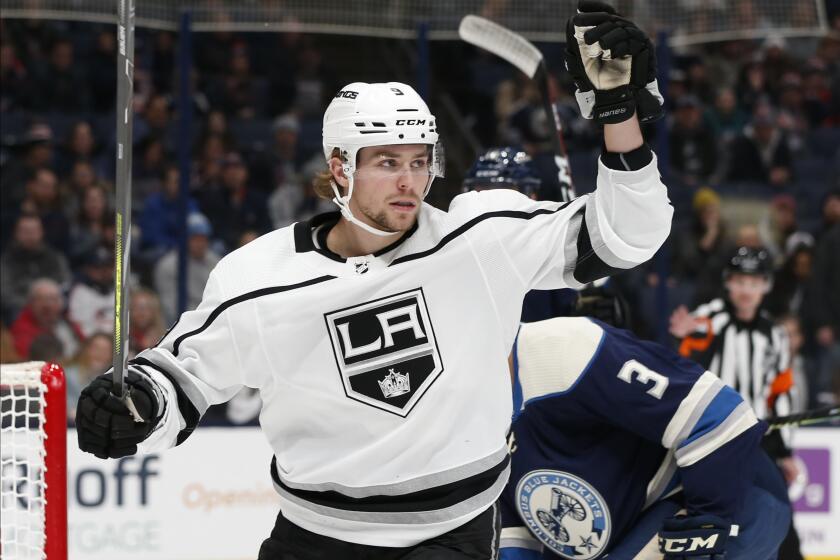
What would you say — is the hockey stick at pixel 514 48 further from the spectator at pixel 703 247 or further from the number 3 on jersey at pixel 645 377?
the spectator at pixel 703 247

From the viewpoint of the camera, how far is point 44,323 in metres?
5.45

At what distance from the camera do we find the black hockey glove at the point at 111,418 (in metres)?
2.00

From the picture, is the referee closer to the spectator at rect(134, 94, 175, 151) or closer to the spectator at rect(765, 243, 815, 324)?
the spectator at rect(765, 243, 815, 324)

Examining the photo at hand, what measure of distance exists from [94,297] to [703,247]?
289 cm

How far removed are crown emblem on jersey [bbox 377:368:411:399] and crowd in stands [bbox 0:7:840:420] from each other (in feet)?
10.6

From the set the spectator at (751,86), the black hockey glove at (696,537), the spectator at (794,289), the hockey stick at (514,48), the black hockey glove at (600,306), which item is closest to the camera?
the black hockey glove at (696,537)

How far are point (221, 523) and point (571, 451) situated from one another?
2.52 m

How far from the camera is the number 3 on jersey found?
2.39 m

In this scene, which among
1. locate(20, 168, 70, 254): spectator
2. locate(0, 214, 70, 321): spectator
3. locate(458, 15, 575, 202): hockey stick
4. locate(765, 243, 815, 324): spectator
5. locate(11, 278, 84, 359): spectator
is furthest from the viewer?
locate(765, 243, 815, 324): spectator

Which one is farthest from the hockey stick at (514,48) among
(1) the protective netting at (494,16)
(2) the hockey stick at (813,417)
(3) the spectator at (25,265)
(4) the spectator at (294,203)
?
(3) the spectator at (25,265)

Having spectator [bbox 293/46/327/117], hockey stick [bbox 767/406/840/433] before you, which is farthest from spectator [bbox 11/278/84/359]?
hockey stick [bbox 767/406/840/433]

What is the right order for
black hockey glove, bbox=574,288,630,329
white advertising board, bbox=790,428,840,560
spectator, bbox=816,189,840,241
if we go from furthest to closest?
spectator, bbox=816,189,840,241 → white advertising board, bbox=790,428,840,560 → black hockey glove, bbox=574,288,630,329

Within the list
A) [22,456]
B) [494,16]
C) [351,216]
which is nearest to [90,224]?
[22,456]

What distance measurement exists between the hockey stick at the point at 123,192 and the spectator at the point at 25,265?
363cm
